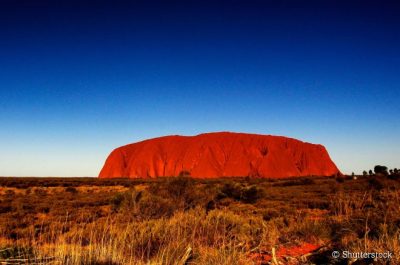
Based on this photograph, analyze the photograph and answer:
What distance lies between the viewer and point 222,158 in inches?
2689

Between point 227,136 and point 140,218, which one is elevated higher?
point 227,136

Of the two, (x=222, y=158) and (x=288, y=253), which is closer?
(x=288, y=253)

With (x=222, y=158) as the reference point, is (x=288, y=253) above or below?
below

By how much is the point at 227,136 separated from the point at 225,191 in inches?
2140

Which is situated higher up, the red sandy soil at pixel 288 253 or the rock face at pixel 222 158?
the rock face at pixel 222 158

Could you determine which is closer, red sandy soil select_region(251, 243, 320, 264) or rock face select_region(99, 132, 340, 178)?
red sandy soil select_region(251, 243, 320, 264)

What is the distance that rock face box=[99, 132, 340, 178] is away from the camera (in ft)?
216

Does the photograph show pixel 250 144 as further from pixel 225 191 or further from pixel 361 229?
pixel 361 229

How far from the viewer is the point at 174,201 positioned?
12.0 metres

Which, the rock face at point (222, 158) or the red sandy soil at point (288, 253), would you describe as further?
the rock face at point (222, 158)

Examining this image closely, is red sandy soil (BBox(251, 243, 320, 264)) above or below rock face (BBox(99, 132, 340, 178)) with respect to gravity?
below

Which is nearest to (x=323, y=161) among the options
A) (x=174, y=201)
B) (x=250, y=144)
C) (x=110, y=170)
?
(x=250, y=144)

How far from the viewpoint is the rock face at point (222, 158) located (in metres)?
65.9

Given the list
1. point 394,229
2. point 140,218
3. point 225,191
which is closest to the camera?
point 394,229
